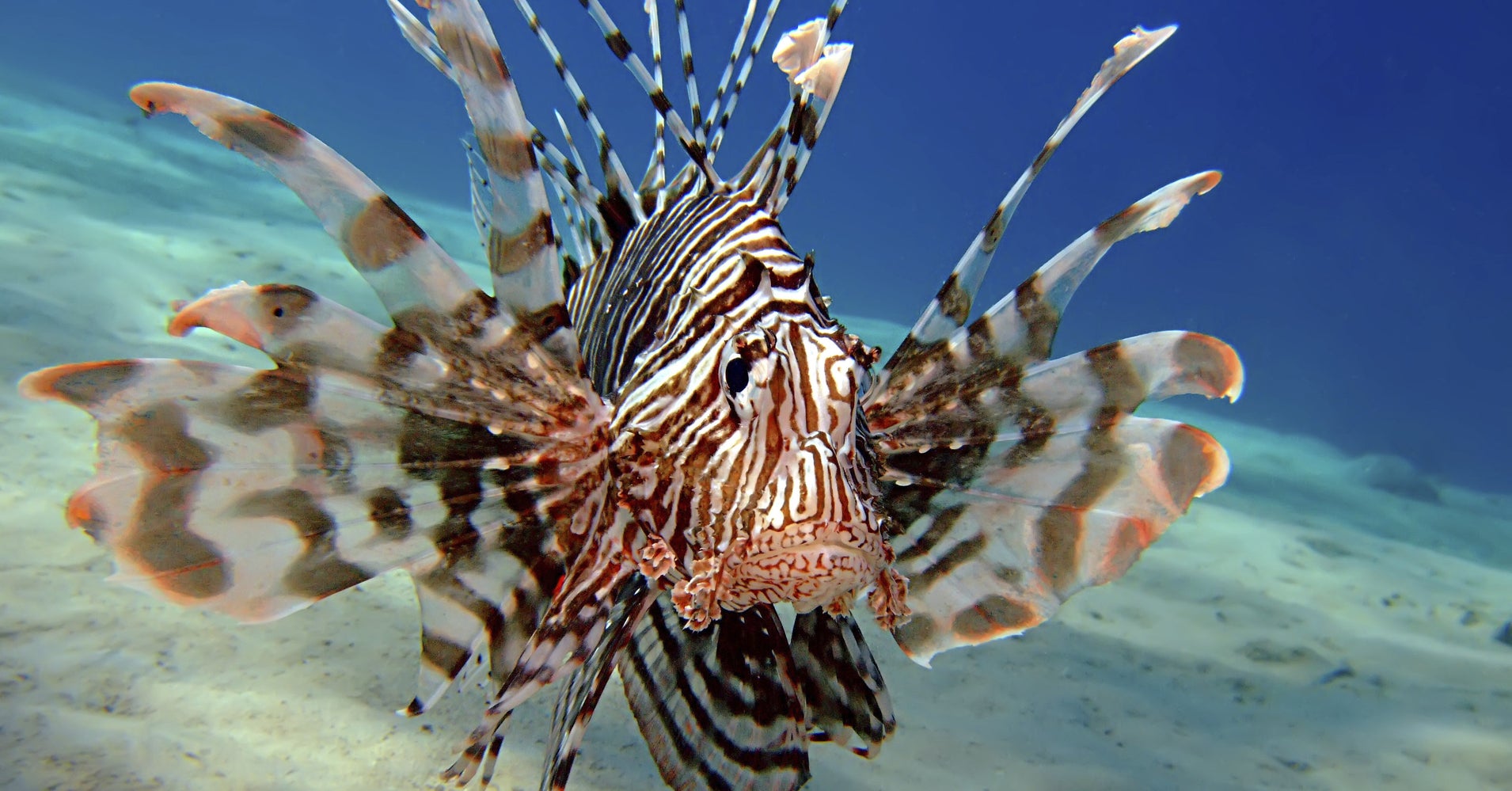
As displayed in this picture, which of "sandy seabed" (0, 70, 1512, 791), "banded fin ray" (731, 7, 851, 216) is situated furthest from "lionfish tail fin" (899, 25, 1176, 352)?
"sandy seabed" (0, 70, 1512, 791)

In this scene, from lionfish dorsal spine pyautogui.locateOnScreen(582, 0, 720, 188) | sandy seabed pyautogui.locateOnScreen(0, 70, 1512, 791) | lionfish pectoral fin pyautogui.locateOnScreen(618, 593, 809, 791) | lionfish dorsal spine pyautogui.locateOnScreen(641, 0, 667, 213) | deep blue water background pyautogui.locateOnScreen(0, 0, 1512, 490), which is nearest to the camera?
lionfish pectoral fin pyautogui.locateOnScreen(618, 593, 809, 791)

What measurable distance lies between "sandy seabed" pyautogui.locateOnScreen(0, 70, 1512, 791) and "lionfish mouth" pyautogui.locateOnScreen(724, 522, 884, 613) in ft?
4.10

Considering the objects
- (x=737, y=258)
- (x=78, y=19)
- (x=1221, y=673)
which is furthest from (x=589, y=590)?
(x=78, y=19)

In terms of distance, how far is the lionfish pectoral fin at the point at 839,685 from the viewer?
6.43 ft

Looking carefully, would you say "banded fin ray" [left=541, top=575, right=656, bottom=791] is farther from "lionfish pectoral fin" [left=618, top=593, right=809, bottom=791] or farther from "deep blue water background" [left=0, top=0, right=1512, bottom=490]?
"deep blue water background" [left=0, top=0, right=1512, bottom=490]

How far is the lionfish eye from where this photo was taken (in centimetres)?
149

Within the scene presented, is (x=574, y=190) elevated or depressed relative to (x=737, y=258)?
elevated

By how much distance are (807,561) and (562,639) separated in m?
0.57

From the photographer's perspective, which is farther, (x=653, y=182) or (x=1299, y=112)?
(x=1299, y=112)

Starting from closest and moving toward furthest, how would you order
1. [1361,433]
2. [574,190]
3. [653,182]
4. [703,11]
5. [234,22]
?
[574,190] → [653,182] → [1361,433] → [234,22] → [703,11]

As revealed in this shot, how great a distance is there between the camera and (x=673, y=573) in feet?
5.00

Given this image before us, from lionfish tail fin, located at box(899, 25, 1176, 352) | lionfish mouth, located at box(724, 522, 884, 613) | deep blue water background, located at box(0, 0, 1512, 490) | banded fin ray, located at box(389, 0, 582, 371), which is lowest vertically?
lionfish mouth, located at box(724, 522, 884, 613)

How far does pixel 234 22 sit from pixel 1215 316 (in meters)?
77.7

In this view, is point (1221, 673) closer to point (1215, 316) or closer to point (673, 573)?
point (673, 573)
